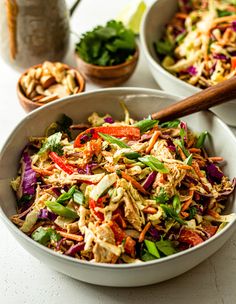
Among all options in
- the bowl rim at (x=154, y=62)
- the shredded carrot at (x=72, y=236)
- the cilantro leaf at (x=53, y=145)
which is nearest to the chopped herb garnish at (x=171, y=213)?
the shredded carrot at (x=72, y=236)

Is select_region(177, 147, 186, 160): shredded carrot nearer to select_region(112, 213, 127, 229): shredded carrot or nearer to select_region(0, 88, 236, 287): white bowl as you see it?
select_region(0, 88, 236, 287): white bowl

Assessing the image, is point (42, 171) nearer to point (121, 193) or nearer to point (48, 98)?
point (121, 193)

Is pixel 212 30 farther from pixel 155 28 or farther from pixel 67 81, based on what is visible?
pixel 67 81

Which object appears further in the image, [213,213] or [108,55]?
[108,55]

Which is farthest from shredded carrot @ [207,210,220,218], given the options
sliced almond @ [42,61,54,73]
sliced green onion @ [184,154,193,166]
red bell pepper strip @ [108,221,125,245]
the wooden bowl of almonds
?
sliced almond @ [42,61,54,73]

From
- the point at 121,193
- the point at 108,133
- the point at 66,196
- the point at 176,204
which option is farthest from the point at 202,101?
the point at 66,196

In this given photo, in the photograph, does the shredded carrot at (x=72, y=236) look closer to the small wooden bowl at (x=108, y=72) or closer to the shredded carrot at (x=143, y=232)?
the shredded carrot at (x=143, y=232)
